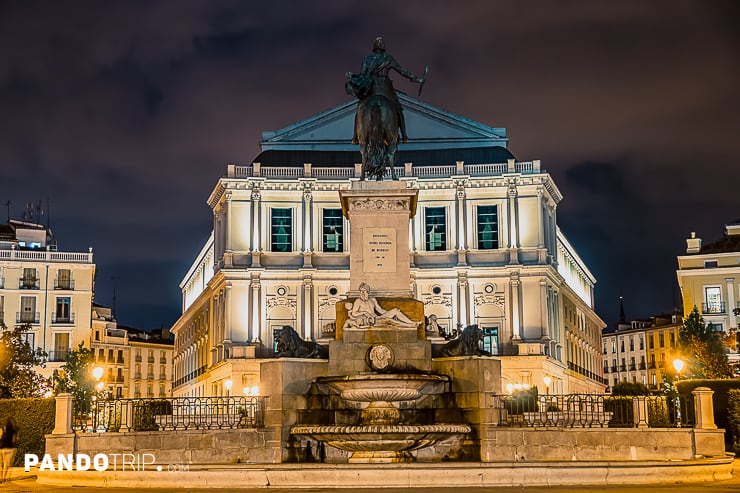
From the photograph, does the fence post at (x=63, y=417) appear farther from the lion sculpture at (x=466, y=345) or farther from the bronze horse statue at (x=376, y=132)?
the bronze horse statue at (x=376, y=132)

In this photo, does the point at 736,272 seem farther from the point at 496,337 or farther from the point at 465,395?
the point at 465,395

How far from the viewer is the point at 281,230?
71.2 m

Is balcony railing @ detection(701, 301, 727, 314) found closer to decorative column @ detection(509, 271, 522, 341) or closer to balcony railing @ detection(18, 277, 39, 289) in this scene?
decorative column @ detection(509, 271, 522, 341)

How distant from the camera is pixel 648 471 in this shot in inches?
642

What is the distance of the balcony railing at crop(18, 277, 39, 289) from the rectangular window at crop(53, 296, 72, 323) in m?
1.92

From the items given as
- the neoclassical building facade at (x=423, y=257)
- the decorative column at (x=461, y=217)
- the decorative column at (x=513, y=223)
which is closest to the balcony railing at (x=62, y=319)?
the neoclassical building facade at (x=423, y=257)

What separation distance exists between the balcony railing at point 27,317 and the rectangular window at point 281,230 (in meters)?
19.9

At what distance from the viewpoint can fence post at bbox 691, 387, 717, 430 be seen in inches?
782

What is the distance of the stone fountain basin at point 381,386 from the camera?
19.0 meters

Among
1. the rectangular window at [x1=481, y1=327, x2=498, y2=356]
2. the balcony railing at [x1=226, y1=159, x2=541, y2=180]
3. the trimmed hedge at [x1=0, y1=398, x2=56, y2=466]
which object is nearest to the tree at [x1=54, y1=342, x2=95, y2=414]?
the balcony railing at [x1=226, y1=159, x2=541, y2=180]

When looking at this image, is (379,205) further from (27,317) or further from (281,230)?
(27,317)

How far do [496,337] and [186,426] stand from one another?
164ft

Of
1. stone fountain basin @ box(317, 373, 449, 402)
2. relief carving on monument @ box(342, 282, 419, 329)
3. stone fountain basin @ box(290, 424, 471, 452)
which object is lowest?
stone fountain basin @ box(290, 424, 471, 452)

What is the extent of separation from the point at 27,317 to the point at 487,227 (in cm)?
3402
